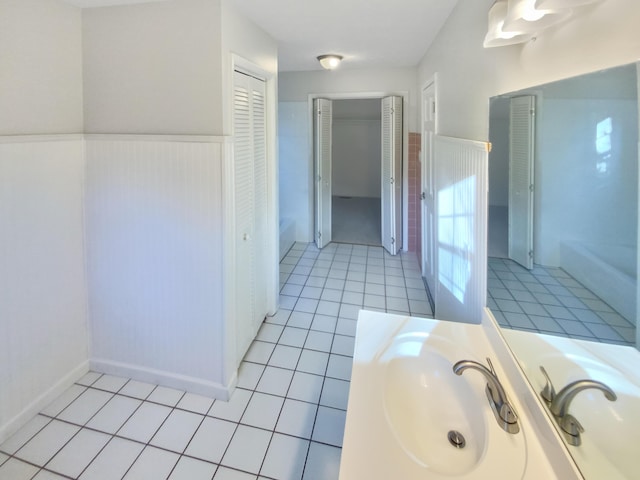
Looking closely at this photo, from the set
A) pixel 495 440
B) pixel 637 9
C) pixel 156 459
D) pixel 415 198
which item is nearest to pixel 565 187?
pixel 637 9

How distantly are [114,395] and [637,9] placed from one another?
258 centimetres

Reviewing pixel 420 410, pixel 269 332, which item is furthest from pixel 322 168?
pixel 420 410

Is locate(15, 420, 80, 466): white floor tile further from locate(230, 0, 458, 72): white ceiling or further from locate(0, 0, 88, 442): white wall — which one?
locate(230, 0, 458, 72): white ceiling

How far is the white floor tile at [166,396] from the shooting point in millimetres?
1990

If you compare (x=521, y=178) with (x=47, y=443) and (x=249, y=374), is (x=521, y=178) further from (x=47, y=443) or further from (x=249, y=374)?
(x=47, y=443)

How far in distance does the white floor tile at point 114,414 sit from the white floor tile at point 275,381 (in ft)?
2.20

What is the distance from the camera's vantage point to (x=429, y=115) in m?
3.29

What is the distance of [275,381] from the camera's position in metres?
2.15

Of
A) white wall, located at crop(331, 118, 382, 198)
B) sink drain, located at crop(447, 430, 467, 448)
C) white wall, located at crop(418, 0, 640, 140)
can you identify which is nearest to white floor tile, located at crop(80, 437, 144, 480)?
sink drain, located at crop(447, 430, 467, 448)

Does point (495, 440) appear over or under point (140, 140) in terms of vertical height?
under

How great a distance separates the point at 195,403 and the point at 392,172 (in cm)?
326

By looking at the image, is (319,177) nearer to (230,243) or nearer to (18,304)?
(230,243)

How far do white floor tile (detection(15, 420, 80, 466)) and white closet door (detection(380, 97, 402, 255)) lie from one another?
136 inches

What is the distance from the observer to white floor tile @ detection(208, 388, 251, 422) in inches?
74.6
